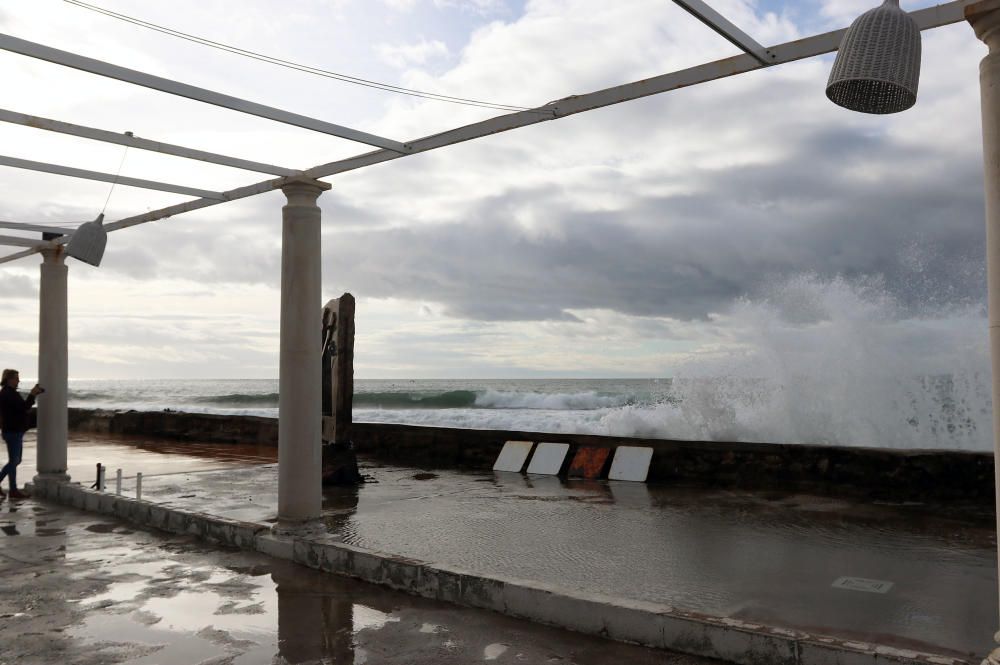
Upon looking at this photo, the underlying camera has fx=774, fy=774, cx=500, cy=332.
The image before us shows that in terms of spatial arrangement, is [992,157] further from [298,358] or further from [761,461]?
[761,461]

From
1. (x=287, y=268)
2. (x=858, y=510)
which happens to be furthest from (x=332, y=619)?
(x=858, y=510)

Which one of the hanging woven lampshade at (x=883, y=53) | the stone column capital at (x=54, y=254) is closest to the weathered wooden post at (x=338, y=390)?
the stone column capital at (x=54, y=254)

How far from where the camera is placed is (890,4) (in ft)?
11.6

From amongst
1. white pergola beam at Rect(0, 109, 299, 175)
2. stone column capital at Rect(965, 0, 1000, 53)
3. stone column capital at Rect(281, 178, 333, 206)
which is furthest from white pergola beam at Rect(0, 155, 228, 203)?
stone column capital at Rect(965, 0, 1000, 53)

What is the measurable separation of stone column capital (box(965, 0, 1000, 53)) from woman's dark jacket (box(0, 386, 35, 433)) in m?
10.4

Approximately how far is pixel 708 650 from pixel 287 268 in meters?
4.93

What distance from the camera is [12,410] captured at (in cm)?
982

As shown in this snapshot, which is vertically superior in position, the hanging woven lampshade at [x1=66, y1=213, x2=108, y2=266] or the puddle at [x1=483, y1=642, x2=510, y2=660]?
the hanging woven lampshade at [x1=66, y1=213, x2=108, y2=266]

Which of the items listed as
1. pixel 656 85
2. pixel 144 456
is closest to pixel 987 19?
pixel 656 85

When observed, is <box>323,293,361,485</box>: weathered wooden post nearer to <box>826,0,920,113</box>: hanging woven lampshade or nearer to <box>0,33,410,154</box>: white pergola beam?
<box>0,33,410,154</box>: white pergola beam

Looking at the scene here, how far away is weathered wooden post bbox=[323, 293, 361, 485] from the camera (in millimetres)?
10656

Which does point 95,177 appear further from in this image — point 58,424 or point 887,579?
point 887,579

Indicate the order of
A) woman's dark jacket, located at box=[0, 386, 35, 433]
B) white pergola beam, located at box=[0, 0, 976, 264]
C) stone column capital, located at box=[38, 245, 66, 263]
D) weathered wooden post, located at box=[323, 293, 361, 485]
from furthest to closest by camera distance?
weathered wooden post, located at box=[323, 293, 361, 485]
stone column capital, located at box=[38, 245, 66, 263]
woman's dark jacket, located at box=[0, 386, 35, 433]
white pergola beam, located at box=[0, 0, 976, 264]

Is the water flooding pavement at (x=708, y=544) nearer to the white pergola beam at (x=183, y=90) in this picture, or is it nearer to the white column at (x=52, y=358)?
the white column at (x=52, y=358)
